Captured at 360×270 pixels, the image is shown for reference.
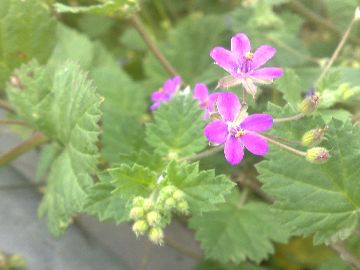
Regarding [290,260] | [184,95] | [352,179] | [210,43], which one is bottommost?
[290,260]

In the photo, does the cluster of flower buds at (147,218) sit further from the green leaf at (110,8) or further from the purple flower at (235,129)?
the green leaf at (110,8)

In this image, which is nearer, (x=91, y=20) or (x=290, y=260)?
(x=290, y=260)

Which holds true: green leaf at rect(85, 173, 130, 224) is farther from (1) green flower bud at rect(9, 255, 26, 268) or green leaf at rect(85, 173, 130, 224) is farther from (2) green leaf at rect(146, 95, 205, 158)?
(1) green flower bud at rect(9, 255, 26, 268)

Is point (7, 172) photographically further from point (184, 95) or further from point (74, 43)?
point (184, 95)

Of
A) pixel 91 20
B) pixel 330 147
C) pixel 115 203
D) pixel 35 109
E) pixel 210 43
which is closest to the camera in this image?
pixel 330 147

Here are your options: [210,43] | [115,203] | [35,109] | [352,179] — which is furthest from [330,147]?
[210,43]

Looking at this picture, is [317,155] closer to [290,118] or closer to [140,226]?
[290,118]
